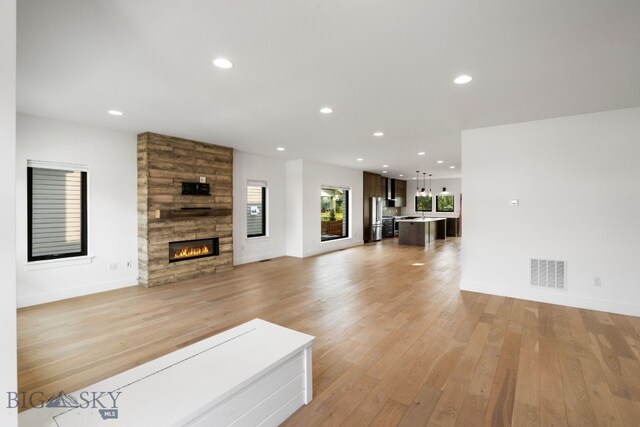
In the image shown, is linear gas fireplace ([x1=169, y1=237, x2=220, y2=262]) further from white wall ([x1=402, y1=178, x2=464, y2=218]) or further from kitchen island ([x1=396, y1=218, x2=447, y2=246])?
white wall ([x1=402, y1=178, x2=464, y2=218])

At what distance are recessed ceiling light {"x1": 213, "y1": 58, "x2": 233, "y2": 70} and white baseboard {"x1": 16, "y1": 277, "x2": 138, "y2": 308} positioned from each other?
4.26 meters

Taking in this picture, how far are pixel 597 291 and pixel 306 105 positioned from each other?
15.1 ft

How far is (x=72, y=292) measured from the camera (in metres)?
4.60

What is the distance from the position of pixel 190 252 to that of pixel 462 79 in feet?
17.4

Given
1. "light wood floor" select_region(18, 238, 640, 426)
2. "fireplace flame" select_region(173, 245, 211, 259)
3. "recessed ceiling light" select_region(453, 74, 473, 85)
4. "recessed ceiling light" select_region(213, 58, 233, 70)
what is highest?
"recessed ceiling light" select_region(213, 58, 233, 70)

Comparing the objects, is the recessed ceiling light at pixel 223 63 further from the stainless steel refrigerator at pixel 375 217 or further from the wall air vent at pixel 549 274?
the stainless steel refrigerator at pixel 375 217

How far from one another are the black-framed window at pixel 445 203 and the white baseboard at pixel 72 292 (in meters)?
12.4

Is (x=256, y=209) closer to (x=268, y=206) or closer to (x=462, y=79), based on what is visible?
(x=268, y=206)

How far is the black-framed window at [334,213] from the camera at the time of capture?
31.3 ft

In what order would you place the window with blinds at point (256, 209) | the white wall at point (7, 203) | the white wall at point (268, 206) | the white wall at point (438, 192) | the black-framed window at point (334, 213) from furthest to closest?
the white wall at point (438, 192), the black-framed window at point (334, 213), the window with blinds at point (256, 209), the white wall at point (268, 206), the white wall at point (7, 203)

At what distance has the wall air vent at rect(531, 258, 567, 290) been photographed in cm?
425

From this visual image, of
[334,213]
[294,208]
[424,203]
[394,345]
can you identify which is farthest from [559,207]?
[424,203]

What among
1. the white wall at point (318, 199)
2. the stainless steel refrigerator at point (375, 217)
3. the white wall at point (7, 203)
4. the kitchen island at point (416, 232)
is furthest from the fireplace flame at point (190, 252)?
the kitchen island at point (416, 232)

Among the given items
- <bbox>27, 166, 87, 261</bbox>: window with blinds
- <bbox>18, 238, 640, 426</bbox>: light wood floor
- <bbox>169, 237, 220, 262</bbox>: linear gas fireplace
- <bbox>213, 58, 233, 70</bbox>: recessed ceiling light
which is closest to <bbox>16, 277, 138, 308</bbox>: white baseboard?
<bbox>18, 238, 640, 426</bbox>: light wood floor
